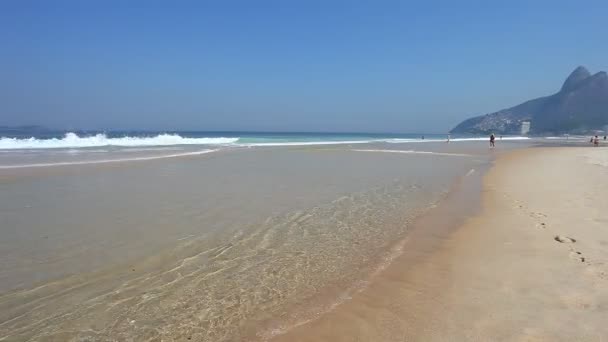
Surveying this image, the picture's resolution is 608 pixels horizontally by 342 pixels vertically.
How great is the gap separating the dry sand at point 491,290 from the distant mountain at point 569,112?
14608cm

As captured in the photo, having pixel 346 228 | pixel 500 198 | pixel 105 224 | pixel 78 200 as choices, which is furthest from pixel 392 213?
pixel 78 200

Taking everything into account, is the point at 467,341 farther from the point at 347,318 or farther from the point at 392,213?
the point at 392,213

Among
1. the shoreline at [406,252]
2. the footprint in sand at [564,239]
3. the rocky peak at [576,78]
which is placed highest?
the rocky peak at [576,78]

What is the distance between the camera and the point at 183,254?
18.5 ft

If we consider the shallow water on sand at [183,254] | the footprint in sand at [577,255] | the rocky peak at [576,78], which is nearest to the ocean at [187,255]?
the shallow water on sand at [183,254]

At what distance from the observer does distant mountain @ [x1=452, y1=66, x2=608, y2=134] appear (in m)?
134

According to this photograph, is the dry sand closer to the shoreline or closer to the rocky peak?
the shoreline

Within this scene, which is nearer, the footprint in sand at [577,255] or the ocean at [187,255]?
the ocean at [187,255]

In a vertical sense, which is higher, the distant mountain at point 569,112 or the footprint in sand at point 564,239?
the distant mountain at point 569,112

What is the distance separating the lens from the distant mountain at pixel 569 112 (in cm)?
13375

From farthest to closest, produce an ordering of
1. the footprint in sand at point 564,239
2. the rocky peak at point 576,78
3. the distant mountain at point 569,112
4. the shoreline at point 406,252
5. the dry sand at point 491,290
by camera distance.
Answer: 1. the rocky peak at point 576,78
2. the distant mountain at point 569,112
3. the footprint in sand at point 564,239
4. the shoreline at point 406,252
5. the dry sand at point 491,290

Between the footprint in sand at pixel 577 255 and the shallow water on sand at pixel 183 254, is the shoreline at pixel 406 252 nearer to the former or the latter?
the shallow water on sand at pixel 183 254

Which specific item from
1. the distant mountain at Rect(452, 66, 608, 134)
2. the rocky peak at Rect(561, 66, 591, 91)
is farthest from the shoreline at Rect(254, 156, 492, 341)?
the rocky peak at Rect(561, 66, 591, 91)

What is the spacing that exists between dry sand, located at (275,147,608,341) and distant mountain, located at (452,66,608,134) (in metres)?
146
